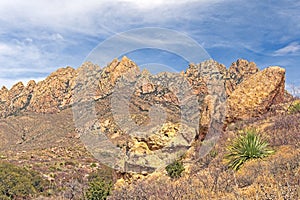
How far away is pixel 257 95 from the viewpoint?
2023 centimetres

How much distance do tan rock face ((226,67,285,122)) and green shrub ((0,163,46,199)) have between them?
26.8 m

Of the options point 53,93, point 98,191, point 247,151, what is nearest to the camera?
point 247,151

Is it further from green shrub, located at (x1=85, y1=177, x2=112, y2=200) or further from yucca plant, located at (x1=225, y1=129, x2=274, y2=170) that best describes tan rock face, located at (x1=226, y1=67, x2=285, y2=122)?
green shrub, located at (x1=85, y1=177, x2=112, y2=200)

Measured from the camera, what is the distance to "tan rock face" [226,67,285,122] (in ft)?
65.8

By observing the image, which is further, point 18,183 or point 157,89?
point 157,89

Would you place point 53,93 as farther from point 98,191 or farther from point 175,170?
point 175,170

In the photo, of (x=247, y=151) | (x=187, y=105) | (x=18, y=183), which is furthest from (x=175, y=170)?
(x=18, y=183)

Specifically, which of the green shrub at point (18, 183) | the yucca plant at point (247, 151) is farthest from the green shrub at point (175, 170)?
the green shrub at point (18, 183)

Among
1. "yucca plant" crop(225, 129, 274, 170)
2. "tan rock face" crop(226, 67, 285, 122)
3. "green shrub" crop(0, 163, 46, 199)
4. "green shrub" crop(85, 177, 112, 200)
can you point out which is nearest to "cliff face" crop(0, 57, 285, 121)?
"tan rock face" crop(226, 67, 285, 122)

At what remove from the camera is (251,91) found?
67.4 ft

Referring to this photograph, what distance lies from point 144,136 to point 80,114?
607cm

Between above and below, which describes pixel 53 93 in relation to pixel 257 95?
above

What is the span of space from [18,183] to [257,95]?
3132cm

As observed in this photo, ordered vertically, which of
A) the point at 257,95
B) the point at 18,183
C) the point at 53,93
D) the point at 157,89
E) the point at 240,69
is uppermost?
the point at 240,69
